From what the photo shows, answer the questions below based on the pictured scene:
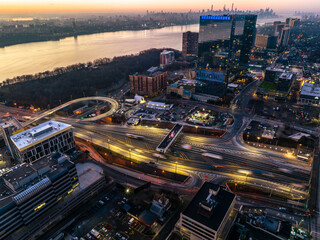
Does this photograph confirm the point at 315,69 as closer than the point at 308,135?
Answer: No

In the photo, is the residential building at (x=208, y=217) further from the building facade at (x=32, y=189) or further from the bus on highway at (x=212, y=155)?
the building facade at (x=32, y=189)

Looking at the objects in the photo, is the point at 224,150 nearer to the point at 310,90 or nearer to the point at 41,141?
the point at 41,141

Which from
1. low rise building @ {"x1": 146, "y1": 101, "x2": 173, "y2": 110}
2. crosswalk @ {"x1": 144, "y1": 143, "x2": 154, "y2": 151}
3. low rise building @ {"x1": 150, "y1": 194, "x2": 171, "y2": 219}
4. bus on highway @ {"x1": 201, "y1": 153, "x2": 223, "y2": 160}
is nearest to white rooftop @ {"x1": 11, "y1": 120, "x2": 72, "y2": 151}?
crosswalk @ {"x1": 144, "y1": 143, "x2": 154, "y2": 151}

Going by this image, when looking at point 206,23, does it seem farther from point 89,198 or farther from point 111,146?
point 89,198

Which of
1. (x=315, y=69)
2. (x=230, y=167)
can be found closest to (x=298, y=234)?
(x=230, y=167)

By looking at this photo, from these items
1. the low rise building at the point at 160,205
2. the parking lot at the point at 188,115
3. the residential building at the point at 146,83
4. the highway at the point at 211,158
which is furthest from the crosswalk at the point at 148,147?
the residential building at the point at 146,83

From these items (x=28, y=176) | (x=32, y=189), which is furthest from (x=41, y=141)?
(x=32, y=189)
